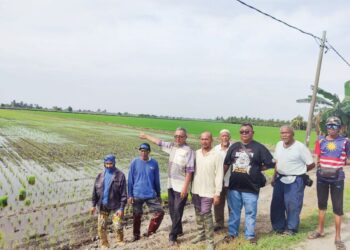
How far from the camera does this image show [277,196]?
541 cm

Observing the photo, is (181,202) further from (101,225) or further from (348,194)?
(348,194)

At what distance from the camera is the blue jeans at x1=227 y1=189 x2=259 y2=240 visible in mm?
4914

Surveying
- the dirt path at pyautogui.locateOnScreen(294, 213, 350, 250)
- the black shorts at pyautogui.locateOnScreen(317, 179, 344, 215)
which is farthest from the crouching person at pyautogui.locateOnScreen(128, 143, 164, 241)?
the black shorts at pyautogui.locateOnScreen(317, 179, 344, 215)

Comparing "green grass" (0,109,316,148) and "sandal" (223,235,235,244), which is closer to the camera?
"sandal" (223,235,235,244)

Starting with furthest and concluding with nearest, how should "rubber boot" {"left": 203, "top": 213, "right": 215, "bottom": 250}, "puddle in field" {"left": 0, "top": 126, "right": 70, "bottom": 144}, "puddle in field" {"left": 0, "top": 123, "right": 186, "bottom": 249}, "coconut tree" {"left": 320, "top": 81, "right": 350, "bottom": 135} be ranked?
1. "puddle in field" {"left": 0, "top": 126, "right": 70, "bottom": 144}
2. "coconut tree" {"left": 320, "top": 81, "right": 350, "bottom": 135}
3. "puddle in field" {"left": 0, "top": 123, "right": 186, "bottom": 249}
4. "rubber boot" {"left": 203, "top": 213, "right": 215, "bottom": 250}

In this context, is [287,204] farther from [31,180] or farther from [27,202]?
[31,180]

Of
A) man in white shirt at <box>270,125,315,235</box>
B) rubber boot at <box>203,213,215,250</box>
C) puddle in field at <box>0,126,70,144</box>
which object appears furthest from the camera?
puddle in field at <box>0,126,70,144</box>

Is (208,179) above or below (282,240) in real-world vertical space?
above

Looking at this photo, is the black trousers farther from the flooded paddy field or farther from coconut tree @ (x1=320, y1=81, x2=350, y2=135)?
coconut tree @ (x1=320, y1=81, x2=350, y2=135)

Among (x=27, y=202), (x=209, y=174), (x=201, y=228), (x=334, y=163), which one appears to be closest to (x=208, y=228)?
(x=201, y=228)

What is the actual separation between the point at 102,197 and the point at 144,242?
3.34 ft

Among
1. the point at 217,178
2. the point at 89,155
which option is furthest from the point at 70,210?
the point at 89,155

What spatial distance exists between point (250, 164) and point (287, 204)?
93 cm

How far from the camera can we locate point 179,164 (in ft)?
16.6
